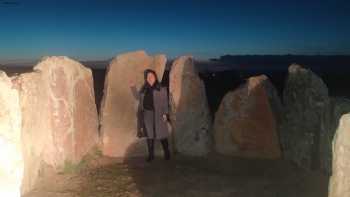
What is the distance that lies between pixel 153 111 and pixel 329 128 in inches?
139

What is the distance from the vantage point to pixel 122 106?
10.4 meters

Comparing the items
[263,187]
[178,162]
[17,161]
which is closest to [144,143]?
[178,162]

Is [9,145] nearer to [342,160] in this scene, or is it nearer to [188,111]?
[342,160]

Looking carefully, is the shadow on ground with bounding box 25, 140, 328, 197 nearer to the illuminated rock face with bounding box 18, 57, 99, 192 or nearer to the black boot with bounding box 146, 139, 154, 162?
the black boot with bounding box 146, 139, 154, 162

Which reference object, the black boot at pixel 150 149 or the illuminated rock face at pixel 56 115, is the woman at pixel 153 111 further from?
the illuminated rock face at pixel 56 115

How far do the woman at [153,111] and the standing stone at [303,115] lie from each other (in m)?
2.48

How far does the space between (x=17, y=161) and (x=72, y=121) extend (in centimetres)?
370

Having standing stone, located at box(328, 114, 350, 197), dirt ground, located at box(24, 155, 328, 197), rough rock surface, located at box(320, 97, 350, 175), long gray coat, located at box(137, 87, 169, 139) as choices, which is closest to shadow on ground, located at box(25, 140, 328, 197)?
dirt ground, located at box(24, 155, 328, 197)

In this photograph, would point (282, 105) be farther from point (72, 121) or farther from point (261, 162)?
point (72, 121)

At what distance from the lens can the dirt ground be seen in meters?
7.81

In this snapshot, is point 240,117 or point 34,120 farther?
point 240,117

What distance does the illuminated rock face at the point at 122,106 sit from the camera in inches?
405

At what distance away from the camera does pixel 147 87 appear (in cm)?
991

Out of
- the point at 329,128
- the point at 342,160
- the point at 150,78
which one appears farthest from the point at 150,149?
the point at 342,160
